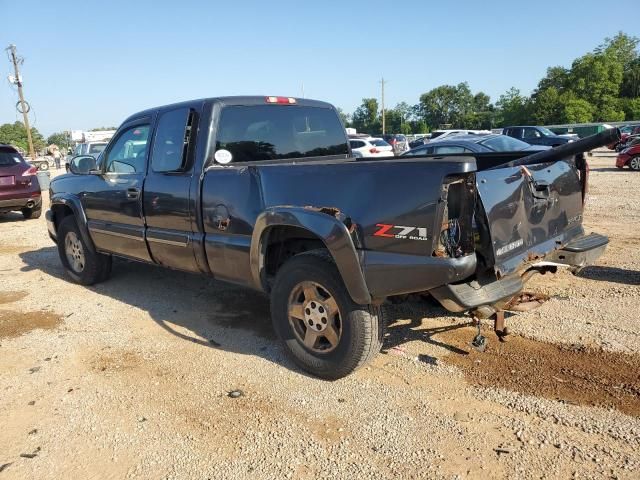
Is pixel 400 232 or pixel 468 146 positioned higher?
pixel 468 146

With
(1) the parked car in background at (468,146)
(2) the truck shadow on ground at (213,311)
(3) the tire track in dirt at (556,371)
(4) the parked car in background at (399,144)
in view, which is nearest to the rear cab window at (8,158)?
(2) the truck shadow on ground at (213,311)

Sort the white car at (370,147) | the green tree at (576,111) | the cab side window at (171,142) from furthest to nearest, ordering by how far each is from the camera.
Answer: the green tree at (576,111), the white car at (370,147), the cab side window at (171,142)

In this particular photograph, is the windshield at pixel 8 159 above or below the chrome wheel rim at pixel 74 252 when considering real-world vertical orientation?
above

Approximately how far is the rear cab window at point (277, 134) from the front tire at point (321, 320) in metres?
1.23

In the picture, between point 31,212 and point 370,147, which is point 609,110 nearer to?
point 370,147

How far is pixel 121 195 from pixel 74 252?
1714 mm

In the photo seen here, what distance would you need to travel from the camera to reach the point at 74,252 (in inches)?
246

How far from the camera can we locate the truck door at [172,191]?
14.0 ft

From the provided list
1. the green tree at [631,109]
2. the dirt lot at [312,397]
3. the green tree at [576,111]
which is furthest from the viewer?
the green tree at [576,111]

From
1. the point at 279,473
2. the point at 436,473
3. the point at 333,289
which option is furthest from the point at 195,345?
the point at 436,473

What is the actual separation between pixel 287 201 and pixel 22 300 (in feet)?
13.3

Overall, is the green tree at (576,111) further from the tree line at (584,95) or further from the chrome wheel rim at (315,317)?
the chrome wheel rim at (315,317)

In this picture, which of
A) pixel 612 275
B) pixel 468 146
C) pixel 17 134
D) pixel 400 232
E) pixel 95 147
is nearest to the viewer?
pixel 400 232

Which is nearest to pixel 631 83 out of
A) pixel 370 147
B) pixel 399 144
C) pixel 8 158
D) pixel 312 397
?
pixel 399 144
